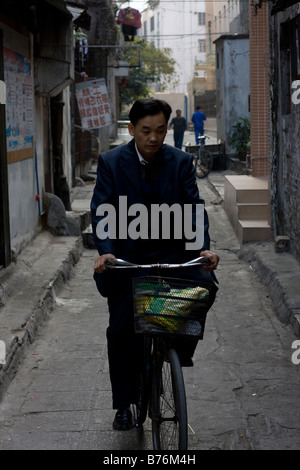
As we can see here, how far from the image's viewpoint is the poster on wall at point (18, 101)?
8.85 m

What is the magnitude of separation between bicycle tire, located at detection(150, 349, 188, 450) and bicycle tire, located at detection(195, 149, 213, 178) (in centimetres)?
1724

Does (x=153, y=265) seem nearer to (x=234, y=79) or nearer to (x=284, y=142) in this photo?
(x=284, y=142)

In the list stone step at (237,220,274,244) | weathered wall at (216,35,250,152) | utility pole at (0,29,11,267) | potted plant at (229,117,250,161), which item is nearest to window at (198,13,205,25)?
weathered wall at (216,35,250,152)

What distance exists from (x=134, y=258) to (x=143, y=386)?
0.72 meters

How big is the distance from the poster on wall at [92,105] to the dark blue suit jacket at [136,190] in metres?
15.0

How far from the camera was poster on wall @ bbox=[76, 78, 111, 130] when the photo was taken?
1895cm

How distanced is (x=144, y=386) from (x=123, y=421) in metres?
0.32

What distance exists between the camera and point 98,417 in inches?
194

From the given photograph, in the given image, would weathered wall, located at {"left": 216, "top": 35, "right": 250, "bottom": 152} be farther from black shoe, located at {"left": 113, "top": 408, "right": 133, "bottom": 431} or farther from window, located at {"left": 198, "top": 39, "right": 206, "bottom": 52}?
window, located at {"left": 198, "top": 39, "right": 206, "bottom": 52}

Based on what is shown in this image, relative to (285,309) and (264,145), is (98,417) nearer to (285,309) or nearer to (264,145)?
(285,309)

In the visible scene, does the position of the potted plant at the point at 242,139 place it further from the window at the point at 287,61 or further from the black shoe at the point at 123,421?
the black shoe at the point at 123,421

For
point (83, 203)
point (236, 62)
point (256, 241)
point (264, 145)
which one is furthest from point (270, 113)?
point (236, 62)

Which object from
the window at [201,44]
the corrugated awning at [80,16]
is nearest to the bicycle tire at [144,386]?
the corrugated awning at [80,16]

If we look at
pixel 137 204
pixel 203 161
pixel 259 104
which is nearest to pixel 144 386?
pixel 137 204
